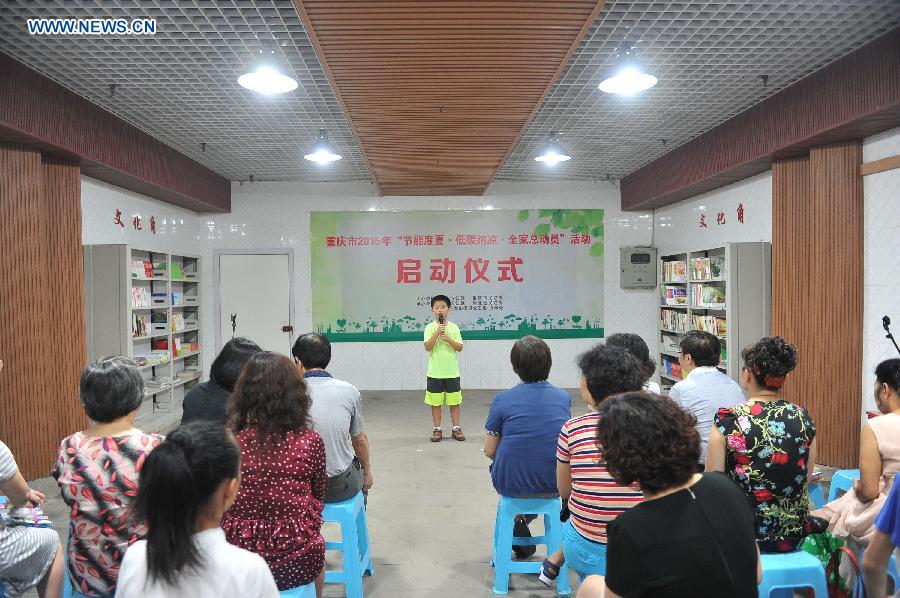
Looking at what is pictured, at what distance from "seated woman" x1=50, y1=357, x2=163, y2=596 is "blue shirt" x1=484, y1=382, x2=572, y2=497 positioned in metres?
1.58

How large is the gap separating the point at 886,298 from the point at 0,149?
6.60 metres

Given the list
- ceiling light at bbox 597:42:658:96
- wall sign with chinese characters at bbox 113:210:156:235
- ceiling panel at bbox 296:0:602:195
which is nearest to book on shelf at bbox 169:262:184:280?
wall sign with chinese characters at bbox 113:210:156:235

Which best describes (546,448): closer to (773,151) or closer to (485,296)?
(773,151)

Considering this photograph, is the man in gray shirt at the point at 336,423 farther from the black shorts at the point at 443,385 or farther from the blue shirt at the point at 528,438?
the black shorts at the point at 443,385

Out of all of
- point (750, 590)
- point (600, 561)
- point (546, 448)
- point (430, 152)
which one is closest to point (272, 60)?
point (430, 152)

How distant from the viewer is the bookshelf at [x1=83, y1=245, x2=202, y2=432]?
20.3ft

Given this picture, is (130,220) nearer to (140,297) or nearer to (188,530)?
(140,297)

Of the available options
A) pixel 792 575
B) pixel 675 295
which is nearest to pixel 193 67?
pixel 792 575

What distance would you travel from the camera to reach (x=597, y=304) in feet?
30.9

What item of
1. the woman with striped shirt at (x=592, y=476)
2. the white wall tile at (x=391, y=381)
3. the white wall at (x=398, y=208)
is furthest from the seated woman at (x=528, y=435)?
the white wall tile at (x=391, y=381)

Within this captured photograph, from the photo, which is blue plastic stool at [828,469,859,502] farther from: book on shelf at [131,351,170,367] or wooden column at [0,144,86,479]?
book on shelf at [131,351,170,367]

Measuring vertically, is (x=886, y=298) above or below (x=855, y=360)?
above

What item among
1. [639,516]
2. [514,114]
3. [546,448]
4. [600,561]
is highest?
[514,114]

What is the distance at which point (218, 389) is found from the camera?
2896 mm
